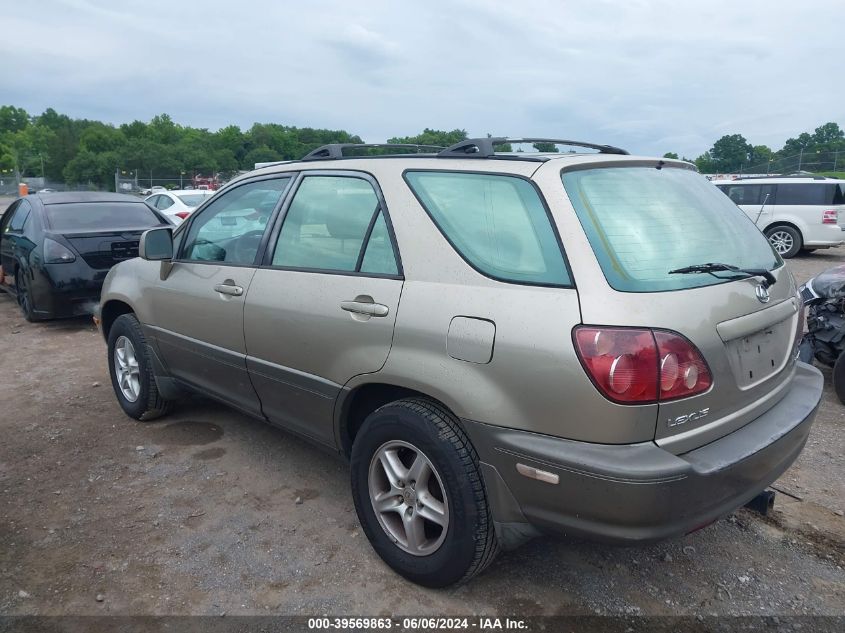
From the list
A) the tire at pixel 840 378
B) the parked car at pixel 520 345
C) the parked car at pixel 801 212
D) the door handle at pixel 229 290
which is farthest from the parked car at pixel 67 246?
the parked car at pixel 801 212

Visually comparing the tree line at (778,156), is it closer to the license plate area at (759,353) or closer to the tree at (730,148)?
the tree at (730,148)

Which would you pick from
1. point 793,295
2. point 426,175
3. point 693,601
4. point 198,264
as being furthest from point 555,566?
point 198,264

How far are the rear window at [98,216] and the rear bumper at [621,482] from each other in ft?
21.6

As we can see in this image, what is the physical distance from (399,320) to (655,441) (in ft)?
3.42

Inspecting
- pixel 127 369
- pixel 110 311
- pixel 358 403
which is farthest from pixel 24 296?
pixel 358 403

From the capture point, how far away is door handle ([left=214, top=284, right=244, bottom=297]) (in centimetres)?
337

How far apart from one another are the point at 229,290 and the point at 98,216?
5155mm

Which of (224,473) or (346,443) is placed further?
(224,473)

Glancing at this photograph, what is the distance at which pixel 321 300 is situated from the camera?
2902 millimetres

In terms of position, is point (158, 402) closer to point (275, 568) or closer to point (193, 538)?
point (193, 538)

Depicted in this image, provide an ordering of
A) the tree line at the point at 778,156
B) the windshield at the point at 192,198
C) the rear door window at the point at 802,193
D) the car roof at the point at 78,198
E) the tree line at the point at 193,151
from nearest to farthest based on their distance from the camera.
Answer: the car roof at the point at 78,198 → the rear door window at the point at 802,193 → the windshield at the point at 192,198 → the tree line at the point at 778,156 → the tree line at the point at 193,151

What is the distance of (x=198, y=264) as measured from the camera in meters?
3.75

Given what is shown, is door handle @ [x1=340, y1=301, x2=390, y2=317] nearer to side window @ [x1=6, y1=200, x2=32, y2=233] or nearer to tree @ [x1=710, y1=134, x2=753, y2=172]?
side window @ [x1=6, y1=200, x2=32, y2=233]

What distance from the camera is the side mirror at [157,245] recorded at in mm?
3854
